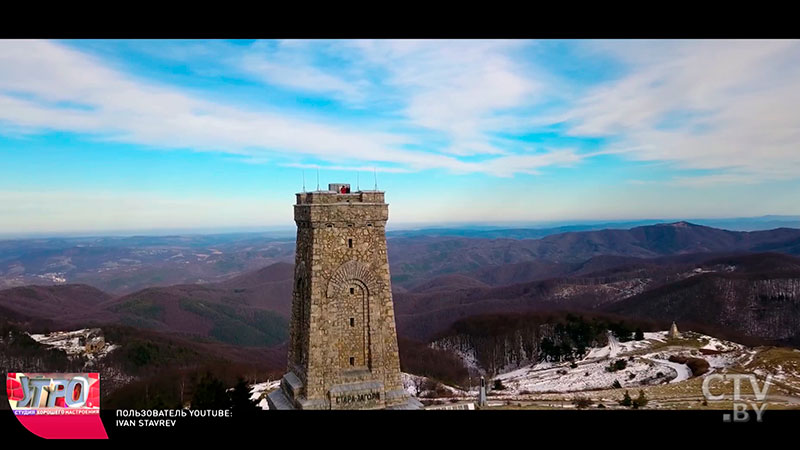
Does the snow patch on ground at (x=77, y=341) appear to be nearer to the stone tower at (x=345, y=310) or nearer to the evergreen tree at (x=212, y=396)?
the evergreen tree at (x=212, y=396)

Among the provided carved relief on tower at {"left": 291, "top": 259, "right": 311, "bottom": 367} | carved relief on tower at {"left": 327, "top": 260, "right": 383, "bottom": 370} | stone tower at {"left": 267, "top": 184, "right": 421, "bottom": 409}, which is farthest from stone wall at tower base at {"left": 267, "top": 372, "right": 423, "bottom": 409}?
carved relief on tower at {"left": 291, "top": 259, "right": 311, "bottom": 367}

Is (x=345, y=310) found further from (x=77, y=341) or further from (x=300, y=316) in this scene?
(x=77, y=341)

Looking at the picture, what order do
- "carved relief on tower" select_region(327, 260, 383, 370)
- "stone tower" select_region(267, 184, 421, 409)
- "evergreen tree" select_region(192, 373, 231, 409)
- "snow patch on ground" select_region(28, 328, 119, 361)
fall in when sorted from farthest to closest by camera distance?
"snow patch on ground" select_region(28, 328, 119, 361)
"evergreen tree" select_region(192, 373, 231, 409)
"carved relief on tower" select_region(327, 260, 383, 370)
"stone tower" select_region(267, 184, 421, 409)

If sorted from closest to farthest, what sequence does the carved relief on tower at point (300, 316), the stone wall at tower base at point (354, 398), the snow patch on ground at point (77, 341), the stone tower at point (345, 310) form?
the stone wall at tower base at point (354, 398) < the stone tower at point (345, 310) < the carved relief on tower at point (300, 316) < the snow patch on ground at point (77, 341)

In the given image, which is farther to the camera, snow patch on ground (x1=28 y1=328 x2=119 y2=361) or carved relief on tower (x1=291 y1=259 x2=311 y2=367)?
snow patch on ground (x1=28 y1=328 x2=119 y2=361)

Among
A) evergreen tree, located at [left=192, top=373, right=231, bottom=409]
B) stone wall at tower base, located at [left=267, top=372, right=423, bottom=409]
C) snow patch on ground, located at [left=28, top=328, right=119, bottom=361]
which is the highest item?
stone wall at tower base, located at [left=267, top=372, right=423, bottom=409]

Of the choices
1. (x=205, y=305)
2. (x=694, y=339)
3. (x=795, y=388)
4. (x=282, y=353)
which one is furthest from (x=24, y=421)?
(x=205, y=305)

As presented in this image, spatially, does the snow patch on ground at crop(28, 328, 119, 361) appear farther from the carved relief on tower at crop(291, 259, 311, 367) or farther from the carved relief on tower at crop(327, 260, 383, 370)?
the carved relief on tower at crop(327, 260, 383, 370)

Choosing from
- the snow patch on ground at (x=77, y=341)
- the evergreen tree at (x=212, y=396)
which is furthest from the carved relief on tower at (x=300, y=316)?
the snow patch on ground at (x=77, y=341)

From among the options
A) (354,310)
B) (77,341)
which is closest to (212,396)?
(354,310)
